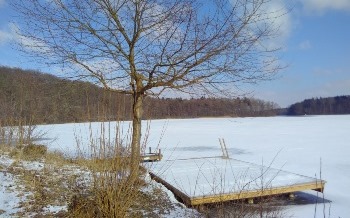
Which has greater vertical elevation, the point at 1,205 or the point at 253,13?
the point at 253,13

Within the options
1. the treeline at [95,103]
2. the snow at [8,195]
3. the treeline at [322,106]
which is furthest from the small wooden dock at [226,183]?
the treeline at [322,106]

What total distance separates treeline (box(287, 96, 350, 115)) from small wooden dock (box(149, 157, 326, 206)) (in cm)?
8987

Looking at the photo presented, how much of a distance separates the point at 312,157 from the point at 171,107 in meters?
11.7

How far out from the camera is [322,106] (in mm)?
97500

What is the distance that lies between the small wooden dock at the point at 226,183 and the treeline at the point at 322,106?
295 ft

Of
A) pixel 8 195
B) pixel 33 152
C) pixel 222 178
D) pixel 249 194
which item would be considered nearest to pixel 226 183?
pixel 222 178

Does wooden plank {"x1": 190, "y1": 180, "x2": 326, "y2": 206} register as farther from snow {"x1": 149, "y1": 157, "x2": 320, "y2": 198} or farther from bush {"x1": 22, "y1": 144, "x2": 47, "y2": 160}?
bush {"x1": 22, "y1": 144, "x2": 47, "y2": 160}

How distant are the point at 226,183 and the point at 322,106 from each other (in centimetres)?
9856

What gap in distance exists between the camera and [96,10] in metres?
5.27

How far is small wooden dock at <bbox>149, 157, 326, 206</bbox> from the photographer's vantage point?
6.53m

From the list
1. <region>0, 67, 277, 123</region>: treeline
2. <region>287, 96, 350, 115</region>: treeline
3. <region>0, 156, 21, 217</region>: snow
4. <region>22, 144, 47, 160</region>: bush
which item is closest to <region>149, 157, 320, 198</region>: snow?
<region>0, 67, 277, 123</region>: treeline

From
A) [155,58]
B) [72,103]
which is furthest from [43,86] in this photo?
[155,58]

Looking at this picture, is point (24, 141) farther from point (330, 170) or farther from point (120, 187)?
point (330, 170)

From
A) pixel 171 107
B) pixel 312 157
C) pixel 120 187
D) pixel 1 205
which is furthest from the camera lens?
pixel 312 157
